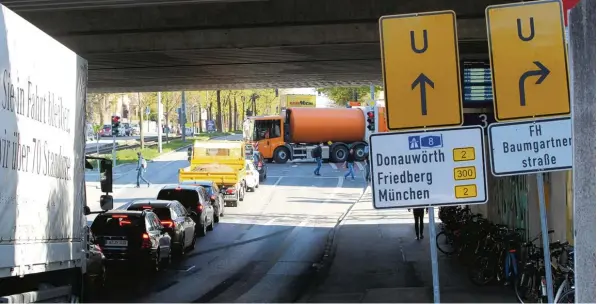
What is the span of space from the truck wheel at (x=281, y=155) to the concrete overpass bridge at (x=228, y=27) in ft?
111

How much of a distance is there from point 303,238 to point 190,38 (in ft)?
33.0

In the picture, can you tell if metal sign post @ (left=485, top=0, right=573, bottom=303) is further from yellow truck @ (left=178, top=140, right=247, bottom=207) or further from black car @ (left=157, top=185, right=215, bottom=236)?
yellow truck @ (left=178, top=140, right=247, bottom=207)

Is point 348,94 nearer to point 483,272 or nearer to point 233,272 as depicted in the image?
point 233,272

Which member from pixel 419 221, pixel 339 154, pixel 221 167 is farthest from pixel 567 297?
pixel 339 154

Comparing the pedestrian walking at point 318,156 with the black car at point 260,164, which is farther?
the pedestrian walking at point 318,156

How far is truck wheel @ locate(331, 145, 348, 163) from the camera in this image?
180 ft

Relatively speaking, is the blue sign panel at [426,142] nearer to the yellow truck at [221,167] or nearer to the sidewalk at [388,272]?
the sidewalk at [388,272]

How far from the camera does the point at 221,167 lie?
35125 mm

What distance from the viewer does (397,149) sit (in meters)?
6.31

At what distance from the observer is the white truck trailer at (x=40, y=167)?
774 centimetres

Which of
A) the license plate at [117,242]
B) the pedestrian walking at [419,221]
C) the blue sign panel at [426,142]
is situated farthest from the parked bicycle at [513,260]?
the license plate at [117,242]

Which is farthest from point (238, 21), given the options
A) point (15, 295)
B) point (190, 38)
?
point (15, 295)

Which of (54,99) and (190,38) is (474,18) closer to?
(190,38)

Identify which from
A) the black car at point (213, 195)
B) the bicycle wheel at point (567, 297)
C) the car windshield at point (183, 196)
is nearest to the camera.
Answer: the bicycle wheel at point (567, 297)
